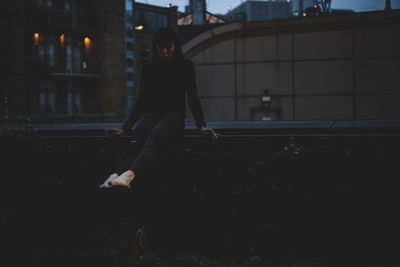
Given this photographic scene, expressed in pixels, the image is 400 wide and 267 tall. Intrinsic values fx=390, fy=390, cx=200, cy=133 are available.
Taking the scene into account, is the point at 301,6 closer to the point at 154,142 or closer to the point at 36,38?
the point at 154,142

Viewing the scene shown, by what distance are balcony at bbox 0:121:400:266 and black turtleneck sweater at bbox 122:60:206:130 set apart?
1.46 feet

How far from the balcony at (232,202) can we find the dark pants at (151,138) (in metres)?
0.19

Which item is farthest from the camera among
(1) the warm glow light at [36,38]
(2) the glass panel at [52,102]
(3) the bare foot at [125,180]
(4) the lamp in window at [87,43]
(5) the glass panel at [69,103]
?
(4) the lamp in window at [87,43]

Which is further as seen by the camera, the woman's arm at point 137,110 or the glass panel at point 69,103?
the glass panel at point 69,103

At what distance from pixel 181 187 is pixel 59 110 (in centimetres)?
3313

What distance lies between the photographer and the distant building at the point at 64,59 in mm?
32562

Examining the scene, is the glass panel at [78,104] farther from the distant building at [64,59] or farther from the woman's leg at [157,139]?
the woman's leg at [157,139]

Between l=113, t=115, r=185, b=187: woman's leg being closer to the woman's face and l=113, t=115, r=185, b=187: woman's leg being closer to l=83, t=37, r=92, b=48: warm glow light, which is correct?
Answer: the woman's face

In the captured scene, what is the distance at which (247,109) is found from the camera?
17281 mm

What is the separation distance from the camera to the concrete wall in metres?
15.7

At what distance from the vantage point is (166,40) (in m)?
4.94

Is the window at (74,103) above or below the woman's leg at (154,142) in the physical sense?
above

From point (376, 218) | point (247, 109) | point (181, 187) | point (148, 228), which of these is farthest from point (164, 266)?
point (247, 109)

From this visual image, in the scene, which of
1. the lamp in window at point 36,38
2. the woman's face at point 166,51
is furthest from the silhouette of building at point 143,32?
the woman's face at point 166,51
